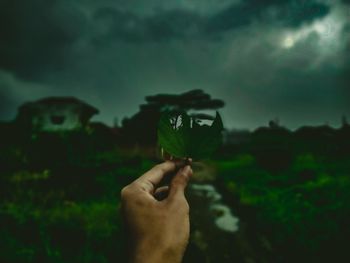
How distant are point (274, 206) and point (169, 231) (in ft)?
27.7

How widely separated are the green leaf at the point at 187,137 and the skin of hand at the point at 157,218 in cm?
14

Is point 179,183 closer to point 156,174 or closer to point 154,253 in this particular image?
point 156,174

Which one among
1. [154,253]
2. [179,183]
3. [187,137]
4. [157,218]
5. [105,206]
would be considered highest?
[187,137]

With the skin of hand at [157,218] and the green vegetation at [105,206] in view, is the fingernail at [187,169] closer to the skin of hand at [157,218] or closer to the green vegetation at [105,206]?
the skin of hand at [157,218]

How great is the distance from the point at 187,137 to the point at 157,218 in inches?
13.8

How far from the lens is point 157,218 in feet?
4.56

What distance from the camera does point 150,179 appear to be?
155 centimetres

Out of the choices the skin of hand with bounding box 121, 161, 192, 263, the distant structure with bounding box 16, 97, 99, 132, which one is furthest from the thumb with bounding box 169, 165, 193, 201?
the distant structure with bounding box 16, 97, 99, 132

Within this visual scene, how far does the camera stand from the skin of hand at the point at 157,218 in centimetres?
132

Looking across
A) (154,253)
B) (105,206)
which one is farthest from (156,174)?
(105,206)

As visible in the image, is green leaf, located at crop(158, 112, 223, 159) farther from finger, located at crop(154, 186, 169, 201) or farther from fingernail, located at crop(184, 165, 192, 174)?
finger, located at crop(154, 186, 169, 201)

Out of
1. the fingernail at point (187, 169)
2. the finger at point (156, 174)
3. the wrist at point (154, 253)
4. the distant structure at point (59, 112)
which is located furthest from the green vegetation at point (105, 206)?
the distant structure at point (59, 112)

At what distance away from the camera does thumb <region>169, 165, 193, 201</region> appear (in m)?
1.48

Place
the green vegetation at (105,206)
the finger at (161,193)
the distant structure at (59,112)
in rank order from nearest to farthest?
1. the finger at (161,193)
2. the green vegetation at (105,206)
3. the distant structure at (59,112)
